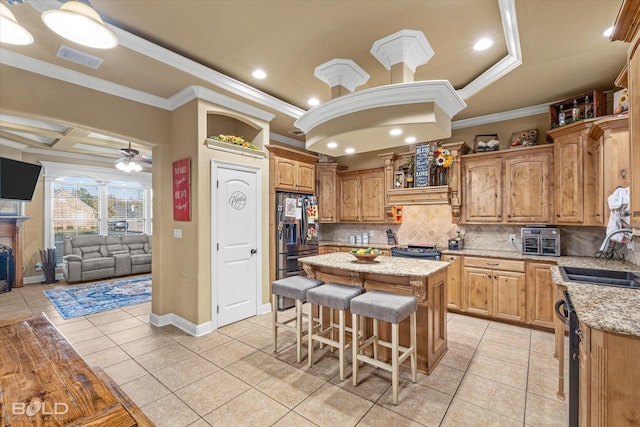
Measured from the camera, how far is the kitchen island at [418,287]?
257 cm

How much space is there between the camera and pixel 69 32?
1.60 meters

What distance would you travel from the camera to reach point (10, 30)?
148 cm

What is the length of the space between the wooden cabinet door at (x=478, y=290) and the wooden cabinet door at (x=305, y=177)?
8.96ft

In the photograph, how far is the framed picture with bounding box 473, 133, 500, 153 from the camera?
4.29m

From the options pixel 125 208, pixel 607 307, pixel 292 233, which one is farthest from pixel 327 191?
pixel 125 208

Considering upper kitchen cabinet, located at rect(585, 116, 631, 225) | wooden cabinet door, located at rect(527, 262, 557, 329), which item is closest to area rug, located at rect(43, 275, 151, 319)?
wooden cabinet door, located at rect(527, 262, 557, 329)

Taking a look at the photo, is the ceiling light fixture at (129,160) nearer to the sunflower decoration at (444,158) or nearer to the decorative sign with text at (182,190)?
the decorative sign with text at (182,190)

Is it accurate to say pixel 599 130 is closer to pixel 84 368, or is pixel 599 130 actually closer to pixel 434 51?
pixel 434 51

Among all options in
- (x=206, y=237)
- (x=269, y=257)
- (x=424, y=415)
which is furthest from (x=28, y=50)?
(x=424, y=415)

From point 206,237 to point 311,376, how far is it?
2021mm

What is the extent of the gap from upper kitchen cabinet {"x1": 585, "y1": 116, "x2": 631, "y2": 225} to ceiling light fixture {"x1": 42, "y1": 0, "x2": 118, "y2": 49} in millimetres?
4376

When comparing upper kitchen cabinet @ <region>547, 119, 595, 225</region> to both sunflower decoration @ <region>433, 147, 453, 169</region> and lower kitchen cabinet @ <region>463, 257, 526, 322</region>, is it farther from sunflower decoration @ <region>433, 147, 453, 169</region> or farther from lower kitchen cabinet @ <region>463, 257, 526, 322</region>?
sunflower decoration @ <region>433, 147, 453, 169</region>

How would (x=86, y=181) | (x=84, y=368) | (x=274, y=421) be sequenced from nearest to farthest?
(x=84, y=368), (x=274, y=421), (x=86, y=181)

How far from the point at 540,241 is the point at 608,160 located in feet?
3.91
